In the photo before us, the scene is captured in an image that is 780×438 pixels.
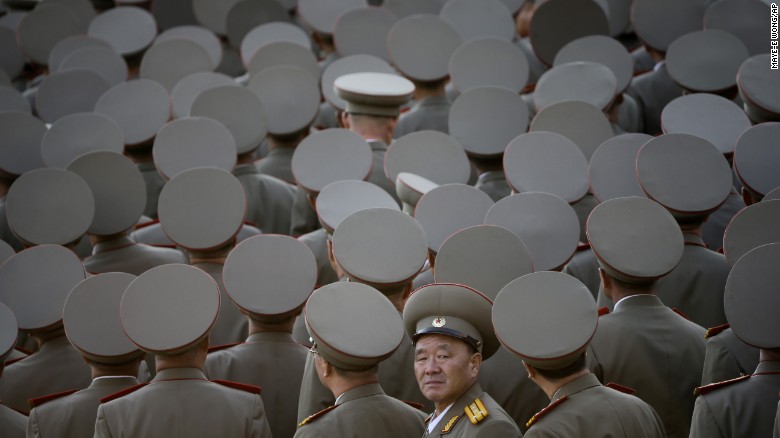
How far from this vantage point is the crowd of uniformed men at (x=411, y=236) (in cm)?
469

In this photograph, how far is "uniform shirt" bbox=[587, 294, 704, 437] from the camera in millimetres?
5156

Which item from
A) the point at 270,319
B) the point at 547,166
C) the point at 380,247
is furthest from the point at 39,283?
the point at 547,166

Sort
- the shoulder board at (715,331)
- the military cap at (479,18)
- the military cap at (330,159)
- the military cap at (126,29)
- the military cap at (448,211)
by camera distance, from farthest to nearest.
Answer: the military cap at (126,29) < the military cap at (479,18) < the military cap at (330,159) < the military cap at (448,211) < the shoulder board at (715,331)

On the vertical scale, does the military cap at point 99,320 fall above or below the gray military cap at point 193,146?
above

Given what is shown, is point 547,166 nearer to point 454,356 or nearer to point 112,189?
point 112,189

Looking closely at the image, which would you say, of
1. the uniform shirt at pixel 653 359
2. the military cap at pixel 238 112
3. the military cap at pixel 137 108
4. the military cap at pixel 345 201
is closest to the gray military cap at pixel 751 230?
the uniform shirt at pixel 653 359

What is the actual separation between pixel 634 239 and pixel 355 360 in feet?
5.03

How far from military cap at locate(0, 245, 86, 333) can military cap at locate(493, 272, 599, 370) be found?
2.30 m

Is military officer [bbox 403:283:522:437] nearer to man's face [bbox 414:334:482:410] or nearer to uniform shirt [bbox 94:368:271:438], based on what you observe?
man's face [bbox 414:334:482:410]

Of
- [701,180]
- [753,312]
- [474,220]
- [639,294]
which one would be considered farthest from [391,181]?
[753,312]

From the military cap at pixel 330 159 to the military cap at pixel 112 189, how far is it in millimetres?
933

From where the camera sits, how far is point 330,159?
743 centimetres

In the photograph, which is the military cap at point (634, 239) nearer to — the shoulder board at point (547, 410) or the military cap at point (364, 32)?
the shoulder board at point (547, 410)

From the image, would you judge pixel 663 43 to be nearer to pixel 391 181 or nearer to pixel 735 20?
pixel 735 20
